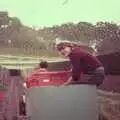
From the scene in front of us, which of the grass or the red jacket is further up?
the red jacket

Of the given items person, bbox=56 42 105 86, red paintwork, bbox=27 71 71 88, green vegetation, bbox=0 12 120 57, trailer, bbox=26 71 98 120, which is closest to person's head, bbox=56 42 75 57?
person, bbox=56 42 105 86

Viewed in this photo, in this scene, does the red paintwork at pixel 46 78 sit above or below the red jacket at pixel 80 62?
below

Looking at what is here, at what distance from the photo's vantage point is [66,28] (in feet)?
23.5

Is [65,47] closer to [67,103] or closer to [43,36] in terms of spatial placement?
[67,103]

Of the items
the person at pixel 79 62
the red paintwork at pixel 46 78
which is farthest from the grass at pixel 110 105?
the red paintwork at pixel 46 78

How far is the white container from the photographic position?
351 cm

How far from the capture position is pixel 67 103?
3.50 m

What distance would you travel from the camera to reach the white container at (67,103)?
11.5ft

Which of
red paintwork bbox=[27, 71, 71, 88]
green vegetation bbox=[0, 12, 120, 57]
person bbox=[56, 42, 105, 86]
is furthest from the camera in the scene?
green vegetation bbox=[0, 12, 120, 57]

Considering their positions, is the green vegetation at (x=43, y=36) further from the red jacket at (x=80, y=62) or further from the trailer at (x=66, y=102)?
the trailer at (x=66, y=102)

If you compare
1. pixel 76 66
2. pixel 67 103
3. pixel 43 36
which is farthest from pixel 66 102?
pixel 43 36

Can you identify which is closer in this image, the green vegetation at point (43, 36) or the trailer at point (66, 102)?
the trailer at point (66, 102)

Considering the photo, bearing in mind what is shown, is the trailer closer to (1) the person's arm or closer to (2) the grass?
(1) the person's arm

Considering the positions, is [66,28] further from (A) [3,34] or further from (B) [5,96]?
(B) [5,96]
